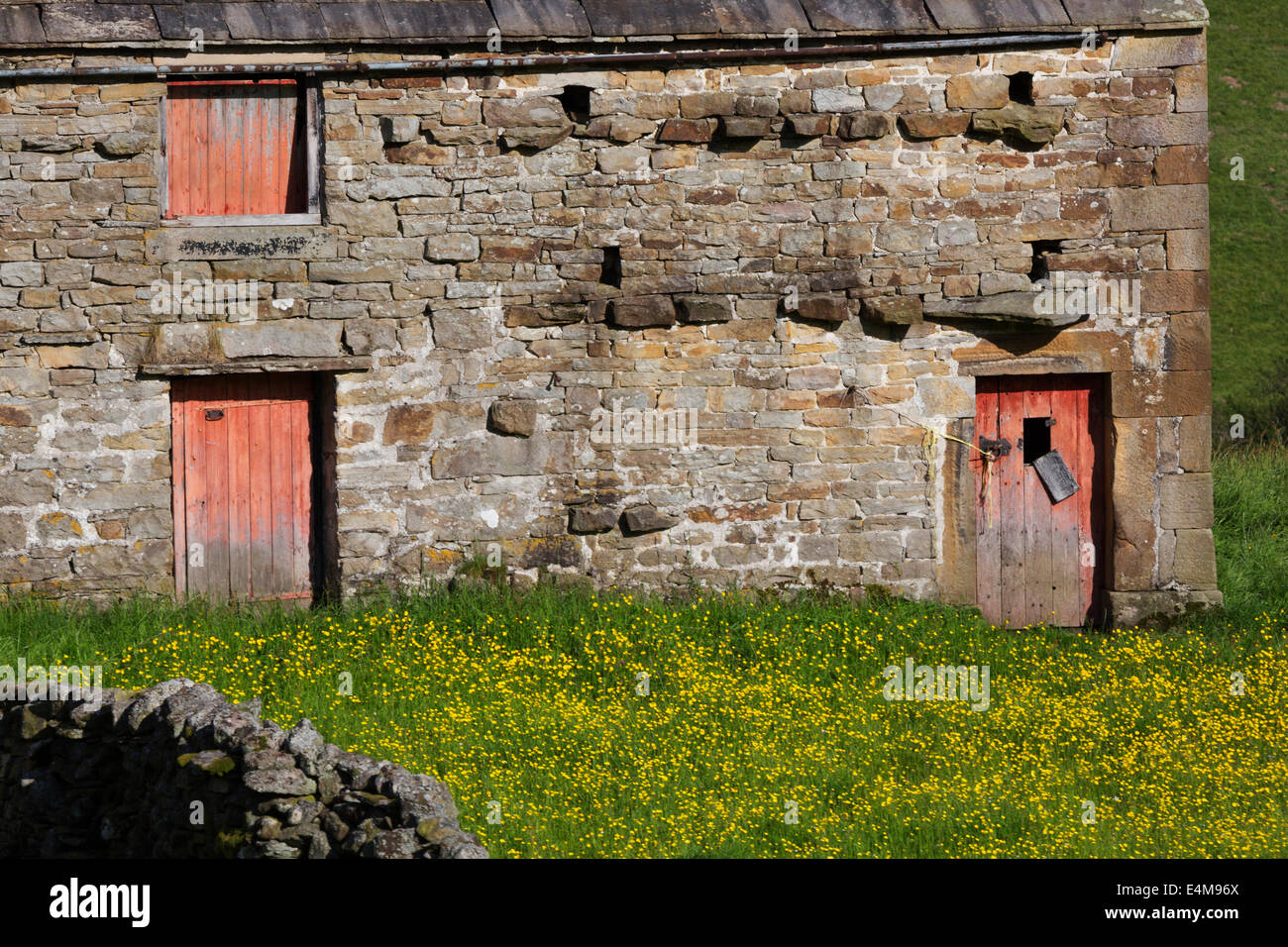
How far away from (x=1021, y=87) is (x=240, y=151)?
525 cm

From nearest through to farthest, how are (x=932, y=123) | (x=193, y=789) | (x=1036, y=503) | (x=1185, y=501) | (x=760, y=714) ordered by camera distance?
(x=193, y=789), (x=760, y=714), (x=932, y=123), (x=1185, y=501), (x=1036, y=503)

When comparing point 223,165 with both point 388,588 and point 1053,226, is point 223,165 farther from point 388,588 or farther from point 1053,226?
point 1053,226

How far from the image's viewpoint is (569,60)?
32.1ft

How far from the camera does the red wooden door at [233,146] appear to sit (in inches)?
381

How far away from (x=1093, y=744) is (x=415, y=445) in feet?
15.3

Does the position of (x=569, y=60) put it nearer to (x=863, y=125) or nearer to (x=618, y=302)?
(x=618, y=302)

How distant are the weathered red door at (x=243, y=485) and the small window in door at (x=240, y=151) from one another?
1.11m

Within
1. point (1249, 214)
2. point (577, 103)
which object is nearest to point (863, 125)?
point (577, 103)

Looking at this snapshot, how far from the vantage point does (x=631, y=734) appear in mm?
7828

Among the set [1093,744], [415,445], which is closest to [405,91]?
[415,445]

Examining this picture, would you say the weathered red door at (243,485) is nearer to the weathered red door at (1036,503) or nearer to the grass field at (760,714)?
the grass field at (760,714)

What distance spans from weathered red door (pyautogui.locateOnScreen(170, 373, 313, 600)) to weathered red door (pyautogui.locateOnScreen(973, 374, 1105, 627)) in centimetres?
463

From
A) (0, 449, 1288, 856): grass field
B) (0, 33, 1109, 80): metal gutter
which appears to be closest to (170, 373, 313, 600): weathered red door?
(0, 449, 1288, 856): grass field

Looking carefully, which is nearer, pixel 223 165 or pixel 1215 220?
pixel 223 165
